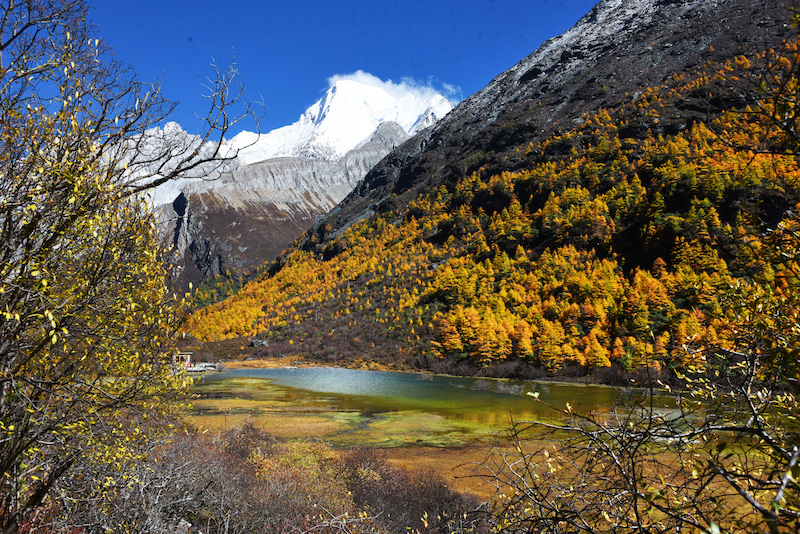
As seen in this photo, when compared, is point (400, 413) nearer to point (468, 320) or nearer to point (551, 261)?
point (468, 320)

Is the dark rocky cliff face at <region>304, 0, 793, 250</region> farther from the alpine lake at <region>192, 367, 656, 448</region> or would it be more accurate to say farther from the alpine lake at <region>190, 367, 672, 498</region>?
the alpine lake at <region>190, 367, 672, 498</region>

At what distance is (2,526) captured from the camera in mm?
5531

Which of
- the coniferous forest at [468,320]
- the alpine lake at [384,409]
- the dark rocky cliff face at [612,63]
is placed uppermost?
the dark rocky cliff face at [612,63]

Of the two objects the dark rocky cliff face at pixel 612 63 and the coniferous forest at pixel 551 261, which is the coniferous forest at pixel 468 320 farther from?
the dark rocky cliff face at pixel 612 63

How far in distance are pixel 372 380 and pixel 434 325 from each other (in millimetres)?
31883

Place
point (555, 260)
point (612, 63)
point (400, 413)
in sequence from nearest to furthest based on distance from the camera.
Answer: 1. point (400, 413)
2. point (555, 260)
3. point (612, 63)

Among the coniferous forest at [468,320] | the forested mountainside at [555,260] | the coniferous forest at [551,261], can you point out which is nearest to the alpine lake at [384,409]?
the coniferous forest at [468,320]

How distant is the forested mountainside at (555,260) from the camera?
65438 millimetres

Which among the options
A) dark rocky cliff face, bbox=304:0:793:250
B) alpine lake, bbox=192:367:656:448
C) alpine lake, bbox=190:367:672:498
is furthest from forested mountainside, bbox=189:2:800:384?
alpine lake, bbox=190:367:672:498

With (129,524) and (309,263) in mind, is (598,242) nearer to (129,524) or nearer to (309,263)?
(129,524)

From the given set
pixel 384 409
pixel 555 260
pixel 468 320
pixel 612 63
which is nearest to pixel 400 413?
pixel 384 409

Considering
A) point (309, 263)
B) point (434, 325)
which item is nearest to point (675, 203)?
point (434, 325)

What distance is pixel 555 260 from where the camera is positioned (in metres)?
95.0

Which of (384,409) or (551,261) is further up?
(551,261)
